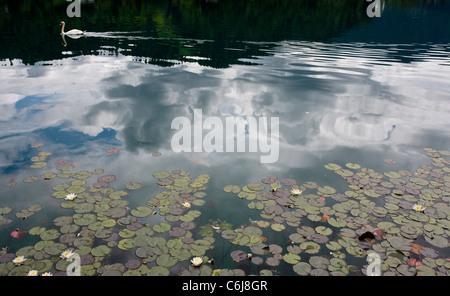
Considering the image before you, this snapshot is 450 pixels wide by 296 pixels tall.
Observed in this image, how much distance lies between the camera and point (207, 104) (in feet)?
43.2

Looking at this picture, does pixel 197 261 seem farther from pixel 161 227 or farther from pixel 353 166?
pixel 353 166

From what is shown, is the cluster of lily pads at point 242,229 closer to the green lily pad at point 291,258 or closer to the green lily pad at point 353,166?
the green lily pad at point 291,258

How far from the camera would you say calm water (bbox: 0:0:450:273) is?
8.23 meters

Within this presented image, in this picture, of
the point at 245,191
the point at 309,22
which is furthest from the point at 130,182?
the point at 309,22

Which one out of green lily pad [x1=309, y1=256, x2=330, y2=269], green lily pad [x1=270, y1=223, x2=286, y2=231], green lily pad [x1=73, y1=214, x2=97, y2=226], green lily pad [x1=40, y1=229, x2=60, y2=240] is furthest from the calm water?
green lily pad [x1=309, y1=256, x2=330, y2=269]

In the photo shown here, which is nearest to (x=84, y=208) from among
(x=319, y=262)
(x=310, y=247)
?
(x=310, y=247)

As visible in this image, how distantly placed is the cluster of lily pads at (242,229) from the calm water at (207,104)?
28cm

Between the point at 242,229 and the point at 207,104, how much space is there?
7.91 meters

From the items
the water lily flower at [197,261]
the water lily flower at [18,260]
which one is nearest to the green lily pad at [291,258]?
the water lily flower at [197,261]

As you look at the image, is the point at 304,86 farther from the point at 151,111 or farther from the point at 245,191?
the point at 245,191

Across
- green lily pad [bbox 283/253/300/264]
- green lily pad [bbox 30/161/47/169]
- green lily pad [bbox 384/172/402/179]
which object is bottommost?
green lily pad [bbox 283/253/300/264]

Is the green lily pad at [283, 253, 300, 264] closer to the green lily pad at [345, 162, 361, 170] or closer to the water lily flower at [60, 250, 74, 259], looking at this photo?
the water lily flower at [60, 250, 74, 259]

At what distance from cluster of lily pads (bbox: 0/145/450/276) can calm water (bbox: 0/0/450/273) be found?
0.92ft

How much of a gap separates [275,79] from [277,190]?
35.9 ft
